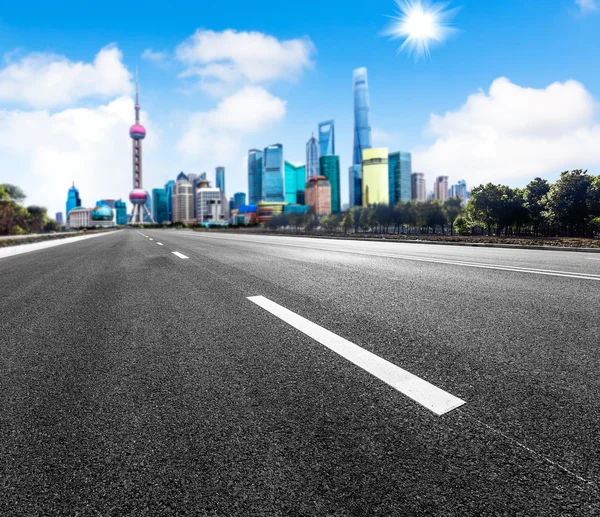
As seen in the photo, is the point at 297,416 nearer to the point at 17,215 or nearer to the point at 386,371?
the point at 386,371

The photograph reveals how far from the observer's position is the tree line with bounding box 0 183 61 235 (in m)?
77.4

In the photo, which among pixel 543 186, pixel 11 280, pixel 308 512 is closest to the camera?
pixel 308 512

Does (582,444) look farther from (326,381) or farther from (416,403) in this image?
(326,381)

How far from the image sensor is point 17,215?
88.8 m

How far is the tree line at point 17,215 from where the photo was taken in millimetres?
77438

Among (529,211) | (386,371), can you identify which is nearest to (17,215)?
(529,211)

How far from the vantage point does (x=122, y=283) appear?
8031mm

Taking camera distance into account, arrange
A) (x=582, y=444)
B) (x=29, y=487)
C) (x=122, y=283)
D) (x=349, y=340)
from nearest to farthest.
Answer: (x=29, y=487) < (x=582, y=444) < (x=349, y=340) < (x=122, y=283)

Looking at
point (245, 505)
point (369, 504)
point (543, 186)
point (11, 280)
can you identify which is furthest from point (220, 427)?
point (543, 186)

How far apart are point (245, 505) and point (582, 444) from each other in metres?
1.57

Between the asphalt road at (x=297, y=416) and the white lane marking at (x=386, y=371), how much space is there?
0.24 ft

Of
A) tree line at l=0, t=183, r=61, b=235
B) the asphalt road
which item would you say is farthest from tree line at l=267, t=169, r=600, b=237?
tree line at l=0, t=183, r=61, b=235

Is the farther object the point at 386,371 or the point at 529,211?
the point at 529,211

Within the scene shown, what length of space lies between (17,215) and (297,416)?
106586 millimetres
